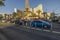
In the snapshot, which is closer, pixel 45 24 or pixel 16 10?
pixel 45 24

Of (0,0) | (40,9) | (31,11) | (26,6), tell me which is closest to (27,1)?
(26,6)

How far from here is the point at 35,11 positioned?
144m

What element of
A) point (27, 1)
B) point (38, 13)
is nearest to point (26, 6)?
point (27, 1)

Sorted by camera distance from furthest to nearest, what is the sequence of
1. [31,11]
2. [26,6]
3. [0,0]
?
[31,11] < [26,6] < [0,0]

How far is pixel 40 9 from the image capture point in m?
148

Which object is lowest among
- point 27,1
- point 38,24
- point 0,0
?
point 38,24

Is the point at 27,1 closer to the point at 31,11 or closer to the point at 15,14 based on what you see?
the point at 31,11

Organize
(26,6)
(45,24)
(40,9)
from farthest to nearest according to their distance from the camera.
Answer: (40,9), (26,6), (45,24)

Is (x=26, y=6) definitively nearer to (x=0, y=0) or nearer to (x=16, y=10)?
(x=16, y=10)

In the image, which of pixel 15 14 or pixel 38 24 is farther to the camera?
pixel 15 14

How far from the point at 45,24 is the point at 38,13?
105 meters

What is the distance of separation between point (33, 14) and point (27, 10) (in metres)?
5.58

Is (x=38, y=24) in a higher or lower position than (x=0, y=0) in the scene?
lower

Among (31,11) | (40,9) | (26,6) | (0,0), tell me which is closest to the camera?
(0,0)
